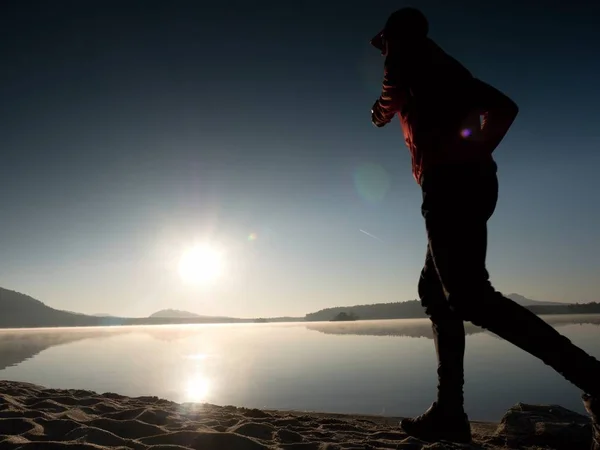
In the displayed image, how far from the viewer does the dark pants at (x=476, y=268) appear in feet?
6.66

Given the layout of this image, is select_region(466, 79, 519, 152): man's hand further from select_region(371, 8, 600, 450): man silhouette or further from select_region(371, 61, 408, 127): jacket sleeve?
select_region(371, 61, 408, 127): jacket sleeve

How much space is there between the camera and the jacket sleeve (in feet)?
9.04

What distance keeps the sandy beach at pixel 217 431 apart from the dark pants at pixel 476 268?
1028mm

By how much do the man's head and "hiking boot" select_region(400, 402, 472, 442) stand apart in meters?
2.83

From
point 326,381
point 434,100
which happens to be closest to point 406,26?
point 434,100

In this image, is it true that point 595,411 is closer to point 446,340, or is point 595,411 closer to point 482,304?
point 482,304

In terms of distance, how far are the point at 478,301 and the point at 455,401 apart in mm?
1000

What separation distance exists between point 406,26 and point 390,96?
19.9 inches

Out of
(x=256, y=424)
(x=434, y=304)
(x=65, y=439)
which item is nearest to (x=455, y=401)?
(x=434, y=304)

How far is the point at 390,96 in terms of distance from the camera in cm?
286

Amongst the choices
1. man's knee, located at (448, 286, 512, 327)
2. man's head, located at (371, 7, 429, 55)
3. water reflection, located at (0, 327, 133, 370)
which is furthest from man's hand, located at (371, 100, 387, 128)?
water reflection, located at (0, 327, 133, 370)

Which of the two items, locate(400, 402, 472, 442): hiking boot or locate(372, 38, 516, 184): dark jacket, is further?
locate(400, 402, 472, 442): hiking boot

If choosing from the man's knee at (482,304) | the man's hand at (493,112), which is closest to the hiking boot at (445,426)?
the man's knee at (482,304)

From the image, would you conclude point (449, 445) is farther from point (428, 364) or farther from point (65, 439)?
point (428, 364)
